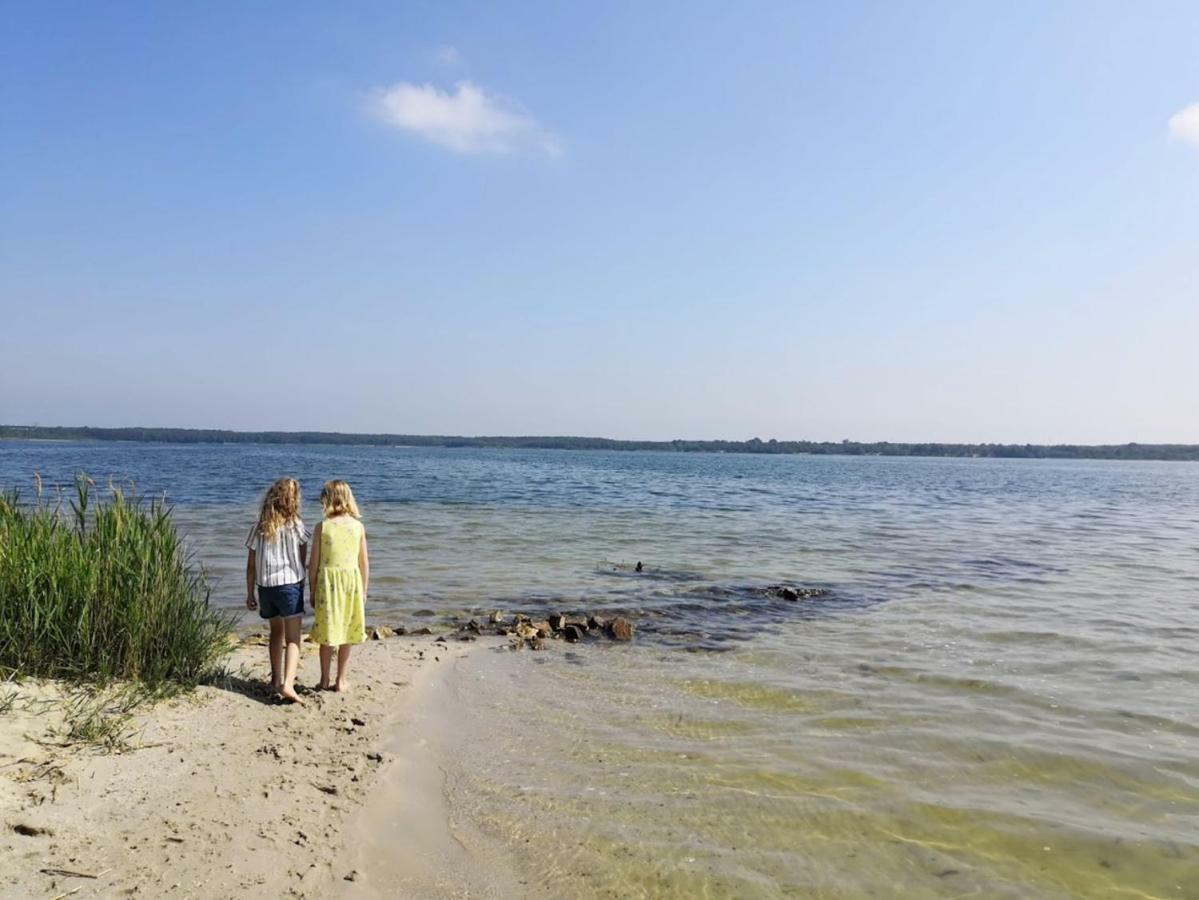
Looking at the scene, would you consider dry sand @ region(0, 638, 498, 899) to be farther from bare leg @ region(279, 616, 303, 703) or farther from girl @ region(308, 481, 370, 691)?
girl @ region(308, 481, 370, 691)

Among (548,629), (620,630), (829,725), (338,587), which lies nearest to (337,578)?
(338,587)

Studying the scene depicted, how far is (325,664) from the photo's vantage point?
705 cm

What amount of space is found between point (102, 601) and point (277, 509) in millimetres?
1476

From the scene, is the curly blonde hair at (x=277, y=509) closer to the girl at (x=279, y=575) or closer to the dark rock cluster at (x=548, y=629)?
the girl at (x=279, y=575)

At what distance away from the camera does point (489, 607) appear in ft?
38.7

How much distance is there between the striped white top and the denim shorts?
4 cm

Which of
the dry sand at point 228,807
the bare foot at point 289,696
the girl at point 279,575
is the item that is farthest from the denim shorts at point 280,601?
the dry sand at point 228,807

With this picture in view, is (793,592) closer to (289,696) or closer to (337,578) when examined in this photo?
(337,578)

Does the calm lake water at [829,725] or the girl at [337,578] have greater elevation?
the girl at [337,578]

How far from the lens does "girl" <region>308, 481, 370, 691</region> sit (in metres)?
6.88

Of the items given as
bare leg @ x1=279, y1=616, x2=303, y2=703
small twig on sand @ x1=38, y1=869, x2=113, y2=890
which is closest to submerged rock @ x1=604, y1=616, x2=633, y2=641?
bare leg @ x1=279, y1=616, x2=303, y2=703

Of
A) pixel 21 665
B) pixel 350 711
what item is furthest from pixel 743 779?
pixel 21 665

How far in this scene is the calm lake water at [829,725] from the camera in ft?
15.4

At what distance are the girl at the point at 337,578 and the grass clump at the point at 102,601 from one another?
3.15 ft
